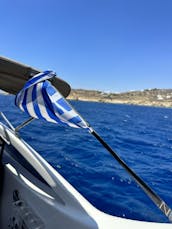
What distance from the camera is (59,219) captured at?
80.0 inches

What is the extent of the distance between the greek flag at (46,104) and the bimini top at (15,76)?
780 millimetres

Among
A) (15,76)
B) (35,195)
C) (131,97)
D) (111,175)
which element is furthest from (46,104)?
(131,97)

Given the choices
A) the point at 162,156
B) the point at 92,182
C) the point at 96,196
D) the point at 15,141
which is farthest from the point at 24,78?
the point at 162,156

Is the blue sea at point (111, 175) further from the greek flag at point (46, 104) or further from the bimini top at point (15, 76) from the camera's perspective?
the greek flag at point (46, 104)

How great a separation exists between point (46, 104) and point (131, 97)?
15749 cm

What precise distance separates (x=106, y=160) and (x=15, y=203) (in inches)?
212

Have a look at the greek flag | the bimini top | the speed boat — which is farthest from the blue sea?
the greek flag

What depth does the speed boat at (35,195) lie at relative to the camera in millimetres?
1960

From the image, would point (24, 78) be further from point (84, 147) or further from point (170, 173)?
point (84, 147)

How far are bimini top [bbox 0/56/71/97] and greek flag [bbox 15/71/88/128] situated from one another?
0.78m

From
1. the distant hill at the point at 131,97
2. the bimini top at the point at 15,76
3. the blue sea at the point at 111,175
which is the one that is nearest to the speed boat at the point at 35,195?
the bimini top at the point at 15,76

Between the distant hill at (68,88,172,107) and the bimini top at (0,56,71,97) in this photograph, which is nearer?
the bimini top at (0,56,71,97)

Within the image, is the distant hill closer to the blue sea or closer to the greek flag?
the blue sea

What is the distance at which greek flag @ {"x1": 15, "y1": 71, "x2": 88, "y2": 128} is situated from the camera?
168 cm
